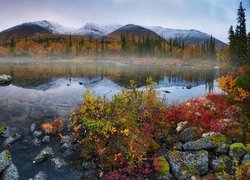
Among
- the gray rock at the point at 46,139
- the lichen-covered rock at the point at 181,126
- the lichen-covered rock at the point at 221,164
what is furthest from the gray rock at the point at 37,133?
the lichen-covered rock at the point at 221,164

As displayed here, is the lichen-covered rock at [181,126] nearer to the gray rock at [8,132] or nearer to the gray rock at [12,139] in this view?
the gray rock at [12,139]

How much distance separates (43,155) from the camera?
1614cm

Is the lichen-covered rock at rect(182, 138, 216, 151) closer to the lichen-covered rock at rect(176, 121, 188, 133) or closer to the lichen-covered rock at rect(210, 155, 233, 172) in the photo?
the lichen-covered rock at rect(210, 155, 233, 172)

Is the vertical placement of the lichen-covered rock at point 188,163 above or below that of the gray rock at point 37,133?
below

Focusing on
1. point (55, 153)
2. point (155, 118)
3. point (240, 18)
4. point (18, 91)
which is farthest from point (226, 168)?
point (240, 18)

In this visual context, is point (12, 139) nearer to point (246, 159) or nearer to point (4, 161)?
point (4, 161)

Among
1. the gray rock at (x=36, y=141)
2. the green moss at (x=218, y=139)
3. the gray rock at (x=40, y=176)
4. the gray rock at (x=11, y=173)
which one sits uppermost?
the green moss at (x=218, y=139)

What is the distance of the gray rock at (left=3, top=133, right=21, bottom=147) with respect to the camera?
57.8ft

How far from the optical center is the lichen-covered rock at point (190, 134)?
55.5ft

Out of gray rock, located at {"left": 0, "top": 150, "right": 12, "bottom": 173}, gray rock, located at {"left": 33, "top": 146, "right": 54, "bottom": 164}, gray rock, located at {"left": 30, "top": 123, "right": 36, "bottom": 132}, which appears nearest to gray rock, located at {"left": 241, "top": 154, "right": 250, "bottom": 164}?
gray rock, located at {"left": 33, "top": 146, "right": 54, "bottom": 164}

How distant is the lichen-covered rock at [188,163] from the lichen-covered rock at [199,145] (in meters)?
0.34

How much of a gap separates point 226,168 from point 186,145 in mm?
2445

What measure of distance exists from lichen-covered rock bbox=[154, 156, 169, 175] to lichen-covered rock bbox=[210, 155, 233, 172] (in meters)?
2.46

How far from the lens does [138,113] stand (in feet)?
67.1
